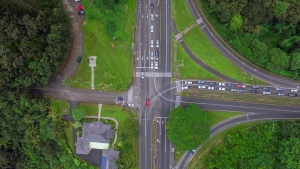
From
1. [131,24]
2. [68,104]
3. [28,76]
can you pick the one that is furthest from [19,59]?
[131,24]

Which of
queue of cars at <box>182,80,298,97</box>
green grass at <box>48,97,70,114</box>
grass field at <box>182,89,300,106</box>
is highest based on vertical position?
queue of cars at <box>182,80,298,97</box>

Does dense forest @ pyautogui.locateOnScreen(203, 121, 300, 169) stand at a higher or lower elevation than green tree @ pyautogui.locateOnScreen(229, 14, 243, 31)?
lower

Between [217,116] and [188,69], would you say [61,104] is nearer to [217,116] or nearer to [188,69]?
[188,69]

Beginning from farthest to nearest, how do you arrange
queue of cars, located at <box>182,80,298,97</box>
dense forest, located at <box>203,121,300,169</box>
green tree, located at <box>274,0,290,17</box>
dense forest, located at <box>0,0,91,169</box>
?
queue of cars, located at <box>182,80,298,97</box> → green tree, located at <box>274,0,290,17</box> → dense forest, located at <box>203,121,300,169</box> → dense forest, located at <box>0,0,91,169</box>

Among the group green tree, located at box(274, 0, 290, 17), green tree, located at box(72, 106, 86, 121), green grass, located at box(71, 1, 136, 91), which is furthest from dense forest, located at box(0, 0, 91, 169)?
green tree, located at box(274, 0, 290, 17)

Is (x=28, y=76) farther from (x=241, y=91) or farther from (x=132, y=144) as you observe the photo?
(x=241, y=91)

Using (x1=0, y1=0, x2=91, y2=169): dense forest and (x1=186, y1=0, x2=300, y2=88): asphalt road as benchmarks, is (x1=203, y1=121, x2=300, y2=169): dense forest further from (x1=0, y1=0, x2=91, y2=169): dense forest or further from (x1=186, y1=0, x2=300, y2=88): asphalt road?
(x1=0, y1=0, x2=91, y2=169): dense forest

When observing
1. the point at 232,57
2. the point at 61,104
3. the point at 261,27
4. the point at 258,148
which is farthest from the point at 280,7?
the point at 61,104

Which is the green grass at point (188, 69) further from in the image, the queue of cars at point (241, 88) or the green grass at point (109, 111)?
the green grass at point (109, 111)
